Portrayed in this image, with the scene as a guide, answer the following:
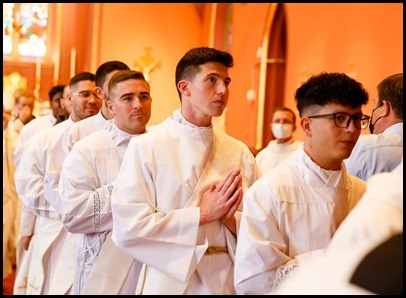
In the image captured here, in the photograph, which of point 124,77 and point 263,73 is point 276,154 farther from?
point 263,73

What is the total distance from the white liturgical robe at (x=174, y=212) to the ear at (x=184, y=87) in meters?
0.11

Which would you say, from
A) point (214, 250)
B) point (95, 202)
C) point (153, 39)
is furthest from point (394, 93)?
point (153, 39)

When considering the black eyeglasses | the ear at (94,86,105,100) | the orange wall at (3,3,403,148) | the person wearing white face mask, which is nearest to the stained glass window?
the orange wall at (3,3,403,148)

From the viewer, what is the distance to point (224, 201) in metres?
3.65

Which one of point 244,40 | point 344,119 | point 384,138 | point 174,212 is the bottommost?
point 174,212

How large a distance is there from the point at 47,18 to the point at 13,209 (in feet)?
52.4

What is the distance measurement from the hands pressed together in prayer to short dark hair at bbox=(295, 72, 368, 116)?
0.54 metres

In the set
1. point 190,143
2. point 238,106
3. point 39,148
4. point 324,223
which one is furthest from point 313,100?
point 238,106

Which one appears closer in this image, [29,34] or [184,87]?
[184,87]

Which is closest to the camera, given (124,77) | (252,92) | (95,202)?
(95,202)

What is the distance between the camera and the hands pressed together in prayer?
3.65m

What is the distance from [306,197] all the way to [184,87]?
0.97 m

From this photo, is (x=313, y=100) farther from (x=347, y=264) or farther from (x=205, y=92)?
(x=347, y=264)

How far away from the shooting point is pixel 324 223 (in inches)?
125
